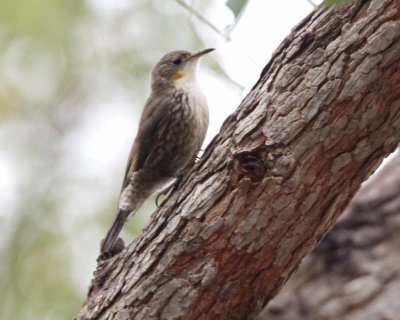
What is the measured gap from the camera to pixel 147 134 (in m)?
4.63

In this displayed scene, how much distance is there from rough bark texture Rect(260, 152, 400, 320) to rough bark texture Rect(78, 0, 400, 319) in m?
1.48

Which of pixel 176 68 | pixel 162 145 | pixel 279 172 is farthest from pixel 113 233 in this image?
pixel 176 68

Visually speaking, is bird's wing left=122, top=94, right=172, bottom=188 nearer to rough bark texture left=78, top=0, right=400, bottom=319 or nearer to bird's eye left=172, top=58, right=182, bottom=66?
bird's eye left=172, top=58, right=182, bottom=66

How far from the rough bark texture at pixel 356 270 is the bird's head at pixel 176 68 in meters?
1.25

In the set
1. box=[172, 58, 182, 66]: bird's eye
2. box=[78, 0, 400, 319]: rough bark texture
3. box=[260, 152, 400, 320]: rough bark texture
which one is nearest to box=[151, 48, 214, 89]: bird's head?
box=[172, 58, 182, 66]: bird's eye

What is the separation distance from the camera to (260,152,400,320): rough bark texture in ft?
15.0

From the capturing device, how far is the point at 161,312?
10.5 feet

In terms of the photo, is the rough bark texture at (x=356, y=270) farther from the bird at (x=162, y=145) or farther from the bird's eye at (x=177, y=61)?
the bird's eye at (x=177, y=61)

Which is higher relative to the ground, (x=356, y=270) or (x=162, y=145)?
(x=162, y=145)

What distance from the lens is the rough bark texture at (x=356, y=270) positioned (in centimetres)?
457

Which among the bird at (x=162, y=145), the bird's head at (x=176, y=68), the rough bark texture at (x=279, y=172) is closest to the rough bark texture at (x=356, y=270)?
the bird at (x=162, y=145)

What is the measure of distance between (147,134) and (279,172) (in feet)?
5.78

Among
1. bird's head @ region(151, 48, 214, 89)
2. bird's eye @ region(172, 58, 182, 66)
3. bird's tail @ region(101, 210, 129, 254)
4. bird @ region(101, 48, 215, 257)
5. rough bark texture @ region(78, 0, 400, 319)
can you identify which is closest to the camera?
rough bark texture @ region(78, 0, 400, 319)

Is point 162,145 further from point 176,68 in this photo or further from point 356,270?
point 356,270
